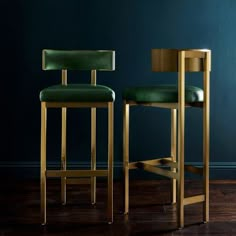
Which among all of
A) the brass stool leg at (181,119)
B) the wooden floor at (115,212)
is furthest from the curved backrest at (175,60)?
the wooden floor at (115,212)

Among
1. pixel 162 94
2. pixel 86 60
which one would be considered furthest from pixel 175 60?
pixel 86 60

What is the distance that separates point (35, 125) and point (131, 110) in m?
0.68

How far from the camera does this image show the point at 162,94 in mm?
2859

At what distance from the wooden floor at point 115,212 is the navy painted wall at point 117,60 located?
304 mm

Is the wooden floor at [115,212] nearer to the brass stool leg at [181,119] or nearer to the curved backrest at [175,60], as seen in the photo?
the brass stool leg at [181,119]

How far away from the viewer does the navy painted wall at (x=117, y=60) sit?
12.7ft

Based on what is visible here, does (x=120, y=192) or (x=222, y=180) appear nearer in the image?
(x=120, y=192)

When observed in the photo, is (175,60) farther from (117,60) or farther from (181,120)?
(117,60)

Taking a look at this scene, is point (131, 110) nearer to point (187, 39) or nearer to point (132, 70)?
point (132, 70)

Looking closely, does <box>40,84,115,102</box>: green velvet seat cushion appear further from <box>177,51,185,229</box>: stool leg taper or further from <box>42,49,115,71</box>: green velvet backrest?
<box>42,49,115,71</box>: green velvet backrest

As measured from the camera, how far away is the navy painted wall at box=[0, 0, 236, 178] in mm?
3857

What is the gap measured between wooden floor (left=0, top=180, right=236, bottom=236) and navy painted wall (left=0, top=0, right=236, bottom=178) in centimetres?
30

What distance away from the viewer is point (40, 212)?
114 inches

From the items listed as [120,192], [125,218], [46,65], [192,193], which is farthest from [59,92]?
[192,193]
